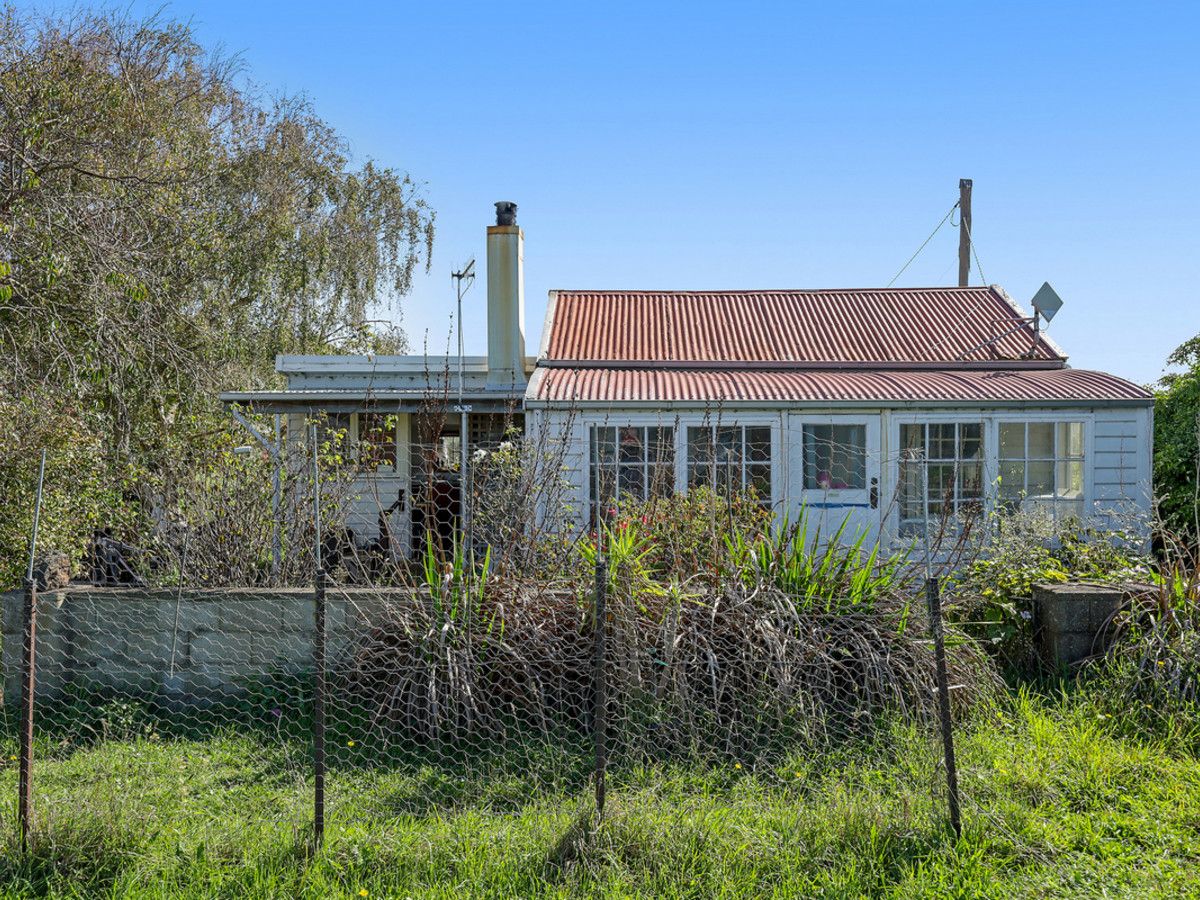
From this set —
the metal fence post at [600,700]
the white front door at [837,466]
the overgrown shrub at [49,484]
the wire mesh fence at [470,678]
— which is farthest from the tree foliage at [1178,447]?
the overgrown shrub at [49,484]

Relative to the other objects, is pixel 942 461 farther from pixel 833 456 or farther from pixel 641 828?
pixel 641 828

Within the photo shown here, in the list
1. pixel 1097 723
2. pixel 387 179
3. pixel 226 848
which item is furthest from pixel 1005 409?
pixel 387 179

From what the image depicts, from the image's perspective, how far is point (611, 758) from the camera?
473cm

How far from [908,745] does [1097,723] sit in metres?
1.29

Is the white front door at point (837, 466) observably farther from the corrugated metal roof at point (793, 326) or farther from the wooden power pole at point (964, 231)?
the wooden power pole at point (964, 231)

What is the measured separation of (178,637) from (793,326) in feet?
40.9

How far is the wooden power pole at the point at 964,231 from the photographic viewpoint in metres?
21.0

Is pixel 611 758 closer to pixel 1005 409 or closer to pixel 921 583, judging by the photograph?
pixel 921 583

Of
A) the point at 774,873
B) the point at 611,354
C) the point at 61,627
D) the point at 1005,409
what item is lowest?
the point at 774,873

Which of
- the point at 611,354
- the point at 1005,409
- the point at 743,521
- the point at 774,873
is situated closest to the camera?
the point at 774,873

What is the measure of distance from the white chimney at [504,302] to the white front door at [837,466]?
4.87 m

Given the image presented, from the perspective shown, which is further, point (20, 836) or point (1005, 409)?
point (1005, 409)

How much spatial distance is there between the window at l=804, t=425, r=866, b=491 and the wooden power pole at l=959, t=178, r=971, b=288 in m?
12.0

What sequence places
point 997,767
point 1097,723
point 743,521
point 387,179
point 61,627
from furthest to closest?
point 387,179 → point 743,521 → point 61,627 → point 1097,723 → point 997,767
